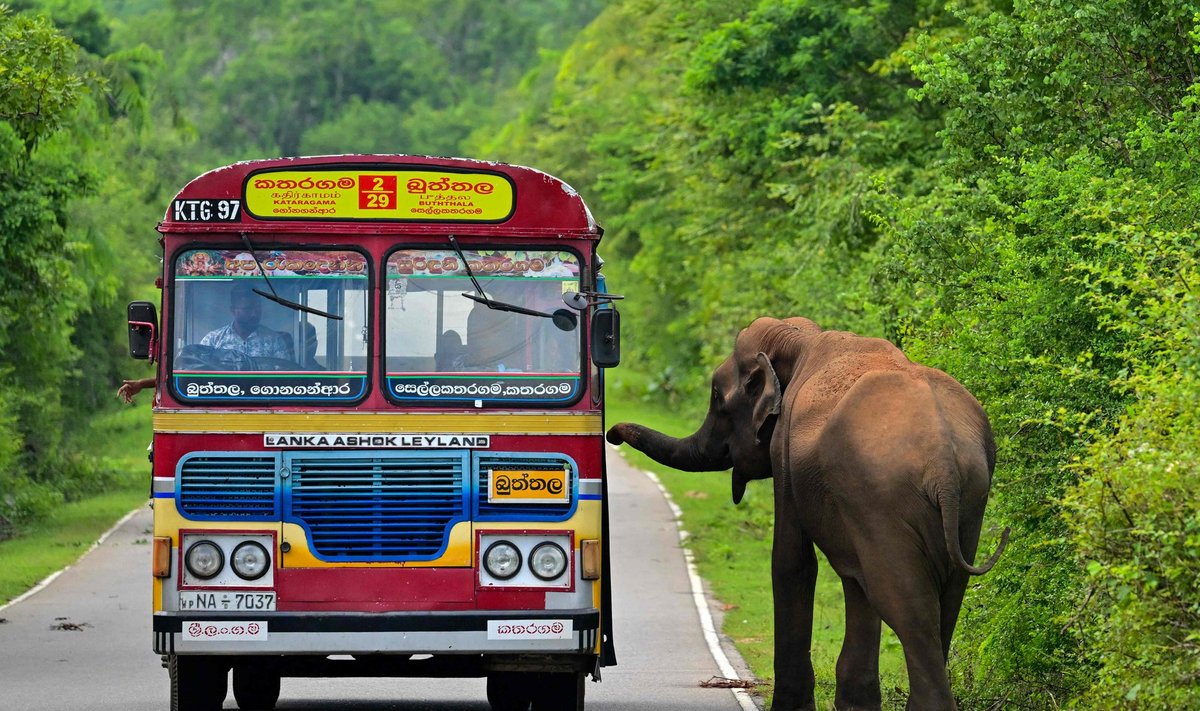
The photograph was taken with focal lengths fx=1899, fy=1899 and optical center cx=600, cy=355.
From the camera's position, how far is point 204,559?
9.91m

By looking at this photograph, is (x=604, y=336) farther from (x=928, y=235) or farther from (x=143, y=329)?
(x=928, y=235)

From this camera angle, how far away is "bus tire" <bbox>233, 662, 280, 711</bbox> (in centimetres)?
1198

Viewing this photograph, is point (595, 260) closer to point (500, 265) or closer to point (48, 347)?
point (500, 265)

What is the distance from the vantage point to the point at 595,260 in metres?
10.3

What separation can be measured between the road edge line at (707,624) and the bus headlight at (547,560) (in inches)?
114

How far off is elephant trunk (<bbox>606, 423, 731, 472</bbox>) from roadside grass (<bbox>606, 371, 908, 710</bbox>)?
69.7 inches

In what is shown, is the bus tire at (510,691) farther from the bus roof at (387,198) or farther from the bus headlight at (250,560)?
the bus roof at (387,198)

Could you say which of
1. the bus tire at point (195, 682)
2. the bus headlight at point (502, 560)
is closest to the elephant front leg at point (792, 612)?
the bus headlight at point (502, 560)

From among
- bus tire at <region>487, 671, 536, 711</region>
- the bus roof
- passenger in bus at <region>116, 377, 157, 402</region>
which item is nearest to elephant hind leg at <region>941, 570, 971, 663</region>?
the bus roof

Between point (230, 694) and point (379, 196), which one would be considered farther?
point (230, 694)

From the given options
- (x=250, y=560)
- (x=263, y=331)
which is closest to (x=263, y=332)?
(x=263, y=331)

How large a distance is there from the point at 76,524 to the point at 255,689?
18678mm

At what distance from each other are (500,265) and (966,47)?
5879 millimetres

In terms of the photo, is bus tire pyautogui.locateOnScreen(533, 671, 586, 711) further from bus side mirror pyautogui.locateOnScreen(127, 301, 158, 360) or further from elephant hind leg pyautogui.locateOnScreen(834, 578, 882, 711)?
bus side mirror pyautogui.locateOnScreen(127, 301, 158, 360)
